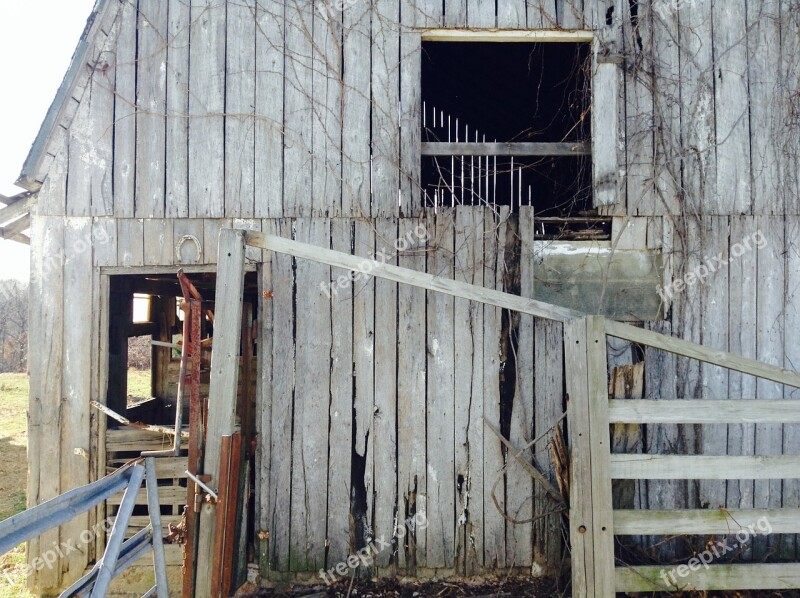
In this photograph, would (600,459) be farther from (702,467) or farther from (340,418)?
(340,418)

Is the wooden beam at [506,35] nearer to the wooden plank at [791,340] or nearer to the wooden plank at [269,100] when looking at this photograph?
the wooden plank at [269,100]

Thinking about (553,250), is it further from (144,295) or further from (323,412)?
(144,295)

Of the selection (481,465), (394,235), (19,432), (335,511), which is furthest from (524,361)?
(19,432)

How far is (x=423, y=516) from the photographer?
3.97 meters

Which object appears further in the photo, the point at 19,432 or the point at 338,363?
the point at 19,432

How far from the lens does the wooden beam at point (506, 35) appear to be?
13.6 feet

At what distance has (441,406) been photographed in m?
4.01

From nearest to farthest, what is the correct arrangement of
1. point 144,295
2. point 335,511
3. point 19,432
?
1. point 335,511
2. point 144,295
3. point 19,432

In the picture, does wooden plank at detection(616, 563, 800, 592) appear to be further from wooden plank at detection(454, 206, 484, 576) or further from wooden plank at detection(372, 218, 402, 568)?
wooden plank at detection(372, 218, 402, 568)

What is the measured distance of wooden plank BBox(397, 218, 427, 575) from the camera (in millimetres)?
3971

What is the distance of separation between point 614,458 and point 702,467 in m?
0.59

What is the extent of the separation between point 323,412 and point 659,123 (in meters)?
3.67

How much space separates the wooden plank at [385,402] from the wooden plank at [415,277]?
2.09 feet

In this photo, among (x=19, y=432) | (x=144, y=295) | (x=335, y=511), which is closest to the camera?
(x=335, y=511)
